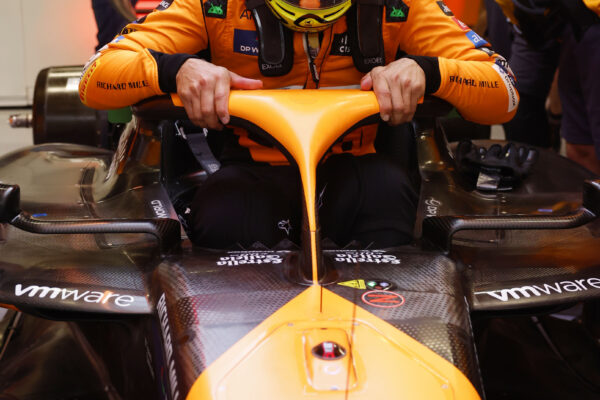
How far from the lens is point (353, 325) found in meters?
0.84

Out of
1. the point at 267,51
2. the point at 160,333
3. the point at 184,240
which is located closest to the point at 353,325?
the point at 160,333

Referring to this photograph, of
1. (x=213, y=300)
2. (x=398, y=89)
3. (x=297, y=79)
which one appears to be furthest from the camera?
(x=297, y=79)

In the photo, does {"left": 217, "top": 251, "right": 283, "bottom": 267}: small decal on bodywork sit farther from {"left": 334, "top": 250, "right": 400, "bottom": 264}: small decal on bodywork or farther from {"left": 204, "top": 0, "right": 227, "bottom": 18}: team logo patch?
{"left": 204, "top": 0, "right": 227, "bottom": 18}: team logo patch

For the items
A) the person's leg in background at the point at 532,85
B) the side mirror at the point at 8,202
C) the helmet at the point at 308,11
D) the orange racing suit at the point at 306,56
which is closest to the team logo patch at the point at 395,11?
the orange racing suit at the point at 306,56

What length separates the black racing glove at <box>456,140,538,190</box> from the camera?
151cm

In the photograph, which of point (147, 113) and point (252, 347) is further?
point (147, 113)

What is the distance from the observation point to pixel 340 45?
136 cm

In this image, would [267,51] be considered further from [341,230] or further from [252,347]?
[252,347]

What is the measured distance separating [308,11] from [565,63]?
4.07 ft

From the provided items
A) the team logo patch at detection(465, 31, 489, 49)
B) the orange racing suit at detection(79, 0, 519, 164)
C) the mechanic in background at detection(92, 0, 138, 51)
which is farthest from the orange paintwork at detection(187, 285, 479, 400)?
the mechanic in background at detection(92, 0, 138, 51)

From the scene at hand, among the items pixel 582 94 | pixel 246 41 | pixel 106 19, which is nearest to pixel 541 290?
pixel 246 41

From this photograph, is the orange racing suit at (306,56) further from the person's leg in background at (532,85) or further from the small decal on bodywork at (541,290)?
the person's leg in background at (532,85)

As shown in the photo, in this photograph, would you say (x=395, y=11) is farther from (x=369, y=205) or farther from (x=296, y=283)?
(x=296, y=283)

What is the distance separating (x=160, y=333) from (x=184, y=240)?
32cm
